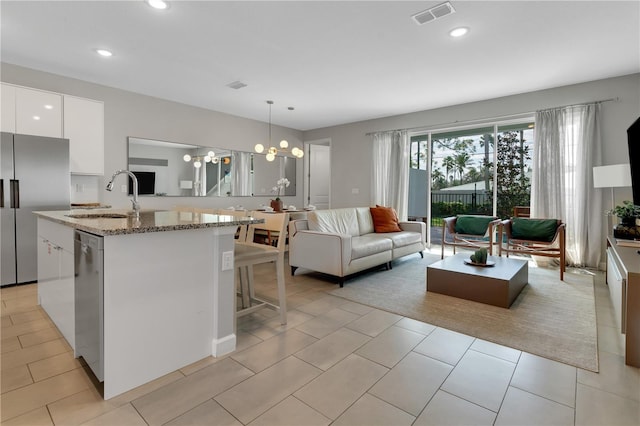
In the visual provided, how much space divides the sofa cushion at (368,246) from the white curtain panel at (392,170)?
1928 millimetres

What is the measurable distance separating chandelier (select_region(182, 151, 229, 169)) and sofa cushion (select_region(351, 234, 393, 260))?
336cm

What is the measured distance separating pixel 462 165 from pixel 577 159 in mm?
1715

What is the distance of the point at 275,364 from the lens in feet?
6.36

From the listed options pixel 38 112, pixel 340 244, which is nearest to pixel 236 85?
pixel 38 112

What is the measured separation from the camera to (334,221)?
436cm

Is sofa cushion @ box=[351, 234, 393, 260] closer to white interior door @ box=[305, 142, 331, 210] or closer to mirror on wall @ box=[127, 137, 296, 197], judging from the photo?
mirror on wall @ box=[127, 137, 296, 197]

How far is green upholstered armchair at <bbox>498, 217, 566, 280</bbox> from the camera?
4008mm

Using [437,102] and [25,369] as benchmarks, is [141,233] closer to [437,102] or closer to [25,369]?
[25,369]

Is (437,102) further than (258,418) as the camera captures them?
Yes

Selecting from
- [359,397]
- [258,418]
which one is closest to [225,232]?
[258,418]

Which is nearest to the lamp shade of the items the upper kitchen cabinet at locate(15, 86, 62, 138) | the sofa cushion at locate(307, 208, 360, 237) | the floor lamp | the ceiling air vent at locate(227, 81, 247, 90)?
the floor lamp

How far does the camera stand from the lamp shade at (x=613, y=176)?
11.2 feet

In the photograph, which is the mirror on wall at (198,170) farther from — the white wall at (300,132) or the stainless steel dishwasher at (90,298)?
the stainless steel dishwasher at (90,298)

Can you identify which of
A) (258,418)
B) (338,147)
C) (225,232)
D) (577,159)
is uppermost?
(338,147)
